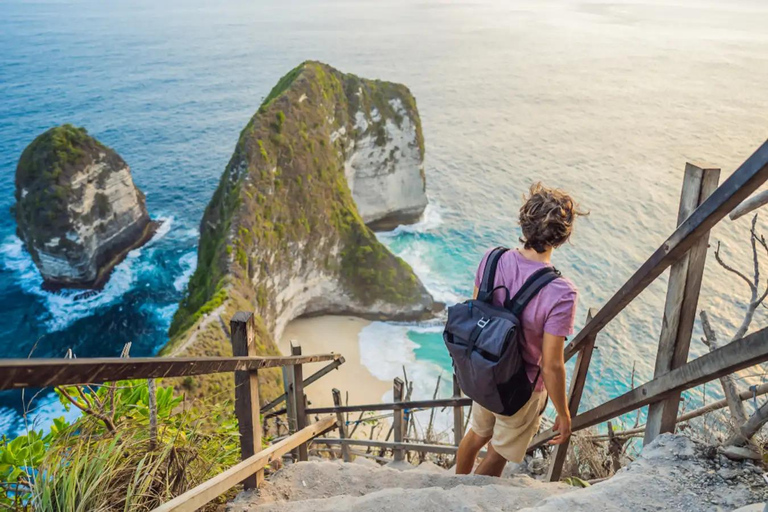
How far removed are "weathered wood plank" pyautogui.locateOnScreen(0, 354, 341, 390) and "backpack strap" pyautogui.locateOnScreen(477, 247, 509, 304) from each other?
1.38 meters

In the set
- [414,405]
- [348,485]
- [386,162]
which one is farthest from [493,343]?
[386,162]

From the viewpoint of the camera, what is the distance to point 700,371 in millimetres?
1956

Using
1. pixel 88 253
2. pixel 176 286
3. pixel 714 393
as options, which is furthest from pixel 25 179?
pixel 714 393

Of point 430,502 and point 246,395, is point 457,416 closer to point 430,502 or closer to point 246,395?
point 430,502

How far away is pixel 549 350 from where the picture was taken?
2.61 metres

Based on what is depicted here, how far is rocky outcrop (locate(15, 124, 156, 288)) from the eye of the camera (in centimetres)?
2661

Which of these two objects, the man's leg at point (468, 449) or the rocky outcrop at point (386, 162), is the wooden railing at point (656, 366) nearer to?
the man's leg at point (468, 449)

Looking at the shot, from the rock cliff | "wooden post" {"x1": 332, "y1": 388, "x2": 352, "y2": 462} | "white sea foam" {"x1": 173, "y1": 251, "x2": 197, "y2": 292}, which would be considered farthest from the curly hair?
"white sea foam" {"x1": 173, "y1": 251, "x2": 197, "y2": 292}

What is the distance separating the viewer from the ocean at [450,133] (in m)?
27.1

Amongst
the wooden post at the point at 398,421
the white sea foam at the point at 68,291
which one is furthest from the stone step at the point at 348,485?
the white sea foam at the point at 68,291

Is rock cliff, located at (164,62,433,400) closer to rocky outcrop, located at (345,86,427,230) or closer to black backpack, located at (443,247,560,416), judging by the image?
rocky outcrop, located at (345,86,427,230)

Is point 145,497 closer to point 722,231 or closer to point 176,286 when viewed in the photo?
point 176,286

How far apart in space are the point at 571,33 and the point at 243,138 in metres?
124

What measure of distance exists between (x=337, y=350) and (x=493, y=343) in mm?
→ 21694
